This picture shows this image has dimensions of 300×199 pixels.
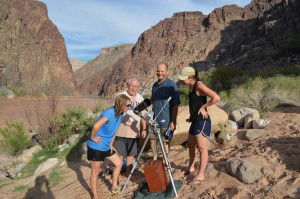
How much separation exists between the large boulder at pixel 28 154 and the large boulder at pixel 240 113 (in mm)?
4969

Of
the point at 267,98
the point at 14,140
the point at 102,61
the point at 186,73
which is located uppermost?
the point at 102,61

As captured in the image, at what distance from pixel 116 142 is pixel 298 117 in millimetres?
3663

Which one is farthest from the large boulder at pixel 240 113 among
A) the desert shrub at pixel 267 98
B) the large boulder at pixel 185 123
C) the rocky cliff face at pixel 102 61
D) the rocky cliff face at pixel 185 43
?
the rocky cliff face at pixel 102 61

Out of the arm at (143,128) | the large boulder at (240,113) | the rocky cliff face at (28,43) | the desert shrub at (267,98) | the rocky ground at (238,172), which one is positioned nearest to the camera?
the rocky ground at (238,172)

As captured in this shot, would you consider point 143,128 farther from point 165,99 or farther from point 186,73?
point 186,73

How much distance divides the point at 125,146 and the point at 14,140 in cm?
478

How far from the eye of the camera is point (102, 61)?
466ft

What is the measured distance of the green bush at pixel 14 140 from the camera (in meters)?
8.89

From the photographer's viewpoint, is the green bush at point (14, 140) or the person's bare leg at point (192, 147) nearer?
the person's bare leg at point (192, 147)

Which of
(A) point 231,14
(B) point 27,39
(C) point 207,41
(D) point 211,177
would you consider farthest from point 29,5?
(D) point 211,177

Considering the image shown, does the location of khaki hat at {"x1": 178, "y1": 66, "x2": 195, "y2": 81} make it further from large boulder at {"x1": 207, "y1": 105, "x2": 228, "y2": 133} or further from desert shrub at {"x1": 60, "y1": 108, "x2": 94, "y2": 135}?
desert shrub at {"x1": 60, "y1": 108, "x2": 94, "y2": 135}

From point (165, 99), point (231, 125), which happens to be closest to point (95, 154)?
point (165, 99)

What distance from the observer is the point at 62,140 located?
9.02 metres

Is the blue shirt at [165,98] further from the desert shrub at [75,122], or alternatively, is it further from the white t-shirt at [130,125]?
the desert shrub at [75,122]
